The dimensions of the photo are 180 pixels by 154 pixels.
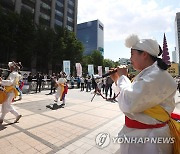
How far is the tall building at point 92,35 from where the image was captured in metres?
85.1

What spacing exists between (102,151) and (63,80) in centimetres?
576

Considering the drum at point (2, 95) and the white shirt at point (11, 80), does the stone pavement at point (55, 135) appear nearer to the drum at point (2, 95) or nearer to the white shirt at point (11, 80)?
the drum at point (2, 95)

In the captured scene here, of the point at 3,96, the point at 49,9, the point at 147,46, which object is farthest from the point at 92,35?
the point at 147,46

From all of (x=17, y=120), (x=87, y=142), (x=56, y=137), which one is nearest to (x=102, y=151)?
(x=87, y=142)

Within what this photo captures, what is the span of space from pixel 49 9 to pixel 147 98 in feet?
145

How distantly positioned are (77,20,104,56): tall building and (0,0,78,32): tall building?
35.8 m

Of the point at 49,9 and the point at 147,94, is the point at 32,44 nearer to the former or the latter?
the point at 49,9

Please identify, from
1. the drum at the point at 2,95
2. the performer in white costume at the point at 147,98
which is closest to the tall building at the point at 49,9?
the drum at the point at 2,95

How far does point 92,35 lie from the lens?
284 ft

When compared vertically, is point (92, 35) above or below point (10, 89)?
above

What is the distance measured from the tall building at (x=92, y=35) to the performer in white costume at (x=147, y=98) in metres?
84.2

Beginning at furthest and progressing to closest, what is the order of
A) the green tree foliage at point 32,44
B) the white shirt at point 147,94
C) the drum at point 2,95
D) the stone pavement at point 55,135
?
the green tree foliage at point 32,44, the drum at point 2,95, the stone pavement at point 55,135, the white shirt at point 147,94

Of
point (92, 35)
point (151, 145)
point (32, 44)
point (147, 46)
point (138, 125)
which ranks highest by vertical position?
point (92, 35)

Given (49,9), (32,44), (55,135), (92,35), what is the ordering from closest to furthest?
(55,135)
(32,44)
(49,9)
(92,35)
